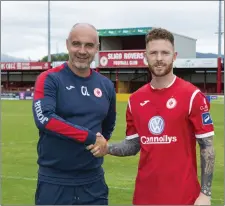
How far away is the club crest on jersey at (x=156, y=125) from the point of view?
3203mm

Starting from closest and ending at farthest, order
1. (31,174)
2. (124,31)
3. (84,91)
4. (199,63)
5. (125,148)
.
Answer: (125,148)
(84,91)
(31,174)
(199,63)
(124,31)

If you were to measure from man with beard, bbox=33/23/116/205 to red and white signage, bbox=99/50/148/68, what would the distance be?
4546 centimetres

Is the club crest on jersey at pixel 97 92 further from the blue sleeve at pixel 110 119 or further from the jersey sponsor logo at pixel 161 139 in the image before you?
the jersey sponsor logo at pixel 161 139

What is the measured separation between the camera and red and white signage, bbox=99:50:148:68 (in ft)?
162

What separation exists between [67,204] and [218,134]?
13.3 metres

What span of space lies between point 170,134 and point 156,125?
0.12 m

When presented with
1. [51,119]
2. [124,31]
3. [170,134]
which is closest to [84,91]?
[51,119]

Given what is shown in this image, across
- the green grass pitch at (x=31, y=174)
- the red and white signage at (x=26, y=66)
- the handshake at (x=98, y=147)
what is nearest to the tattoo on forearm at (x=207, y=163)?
the handshake at (x=98, y=147)

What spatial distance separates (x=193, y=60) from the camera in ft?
162

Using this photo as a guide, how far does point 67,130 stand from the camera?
11.1ft

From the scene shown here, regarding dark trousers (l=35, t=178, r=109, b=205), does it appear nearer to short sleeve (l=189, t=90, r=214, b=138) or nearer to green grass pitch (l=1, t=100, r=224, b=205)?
short sleeve (l=189, t=90, r=214, b=138)

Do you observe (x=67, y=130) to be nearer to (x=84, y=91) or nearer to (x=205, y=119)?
(x=84, y=91)

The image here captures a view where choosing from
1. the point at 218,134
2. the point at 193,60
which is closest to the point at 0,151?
the point at 218,134

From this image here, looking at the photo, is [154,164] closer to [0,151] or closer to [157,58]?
[157,58]
